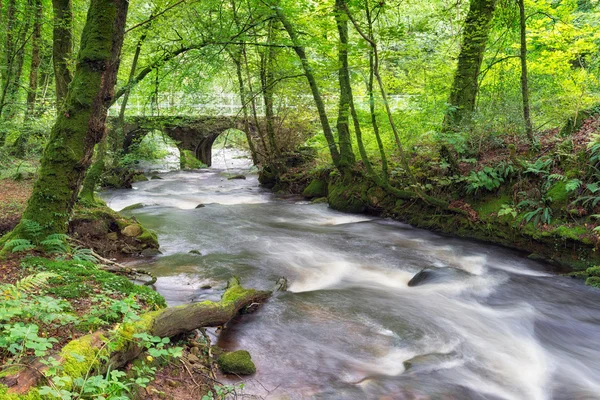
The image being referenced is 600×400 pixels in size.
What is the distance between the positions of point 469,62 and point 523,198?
379 centimetres

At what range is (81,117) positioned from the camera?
497cm

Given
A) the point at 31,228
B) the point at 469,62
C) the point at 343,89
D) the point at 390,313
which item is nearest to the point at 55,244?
the point at 31,228

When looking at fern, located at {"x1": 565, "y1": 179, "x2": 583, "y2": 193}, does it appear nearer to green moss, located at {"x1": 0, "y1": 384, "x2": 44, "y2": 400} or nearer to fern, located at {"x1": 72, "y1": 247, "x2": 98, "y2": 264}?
fern, located at {"x1": 72, "y1": 247, "x2": 98, "y2": 264}

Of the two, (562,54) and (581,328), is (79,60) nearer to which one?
(581,328)

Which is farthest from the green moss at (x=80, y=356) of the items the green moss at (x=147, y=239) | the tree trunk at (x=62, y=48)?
the tree trunk at (x=62, y=48)

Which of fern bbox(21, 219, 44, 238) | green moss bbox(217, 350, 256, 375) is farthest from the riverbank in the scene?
fern bbox(21, 219, 44, 238)

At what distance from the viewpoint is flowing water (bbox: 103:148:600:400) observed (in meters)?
4.12

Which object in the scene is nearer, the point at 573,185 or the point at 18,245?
the point at 18,245

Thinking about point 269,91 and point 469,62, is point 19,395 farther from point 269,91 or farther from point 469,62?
point 269,91

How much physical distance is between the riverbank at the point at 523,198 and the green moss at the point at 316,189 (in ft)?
11.6

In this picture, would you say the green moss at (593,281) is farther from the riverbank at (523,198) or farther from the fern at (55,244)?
the fern at (55,244)

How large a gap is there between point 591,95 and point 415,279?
5.80m

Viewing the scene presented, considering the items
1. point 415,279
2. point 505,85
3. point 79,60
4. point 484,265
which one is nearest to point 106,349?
point 79,60

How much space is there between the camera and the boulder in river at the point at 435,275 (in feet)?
23.2
